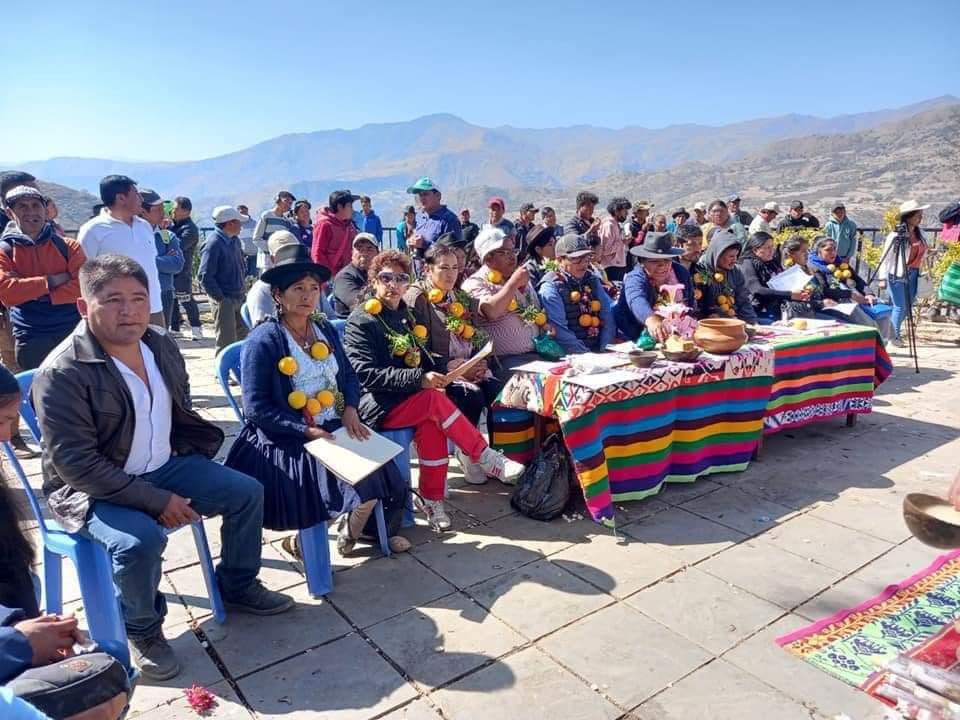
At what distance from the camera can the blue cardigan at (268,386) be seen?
2.89m

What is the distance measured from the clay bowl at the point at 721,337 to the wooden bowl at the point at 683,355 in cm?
17

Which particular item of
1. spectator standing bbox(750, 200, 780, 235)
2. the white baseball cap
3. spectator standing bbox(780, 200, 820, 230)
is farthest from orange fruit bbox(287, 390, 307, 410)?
spectator standing bbox(780, 200, 820, 230)

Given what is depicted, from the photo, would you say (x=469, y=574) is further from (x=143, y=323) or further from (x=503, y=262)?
(x=503, y=262)

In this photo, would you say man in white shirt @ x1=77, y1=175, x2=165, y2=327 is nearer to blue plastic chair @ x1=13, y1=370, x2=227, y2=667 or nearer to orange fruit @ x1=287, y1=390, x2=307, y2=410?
orange fruit @ x1=287, y1=390, x2=307, y2=410

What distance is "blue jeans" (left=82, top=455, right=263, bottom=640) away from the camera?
226 centimetres

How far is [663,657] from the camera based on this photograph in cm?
243

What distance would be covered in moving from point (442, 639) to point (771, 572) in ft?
5.33

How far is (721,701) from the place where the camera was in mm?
2199

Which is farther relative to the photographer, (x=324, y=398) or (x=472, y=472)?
(x=472, y=472)

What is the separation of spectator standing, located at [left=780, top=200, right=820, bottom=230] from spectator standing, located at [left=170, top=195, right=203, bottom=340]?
877cm

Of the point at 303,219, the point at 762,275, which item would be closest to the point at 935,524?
the point at 762,275

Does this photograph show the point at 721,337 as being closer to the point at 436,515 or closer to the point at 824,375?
the point at 824,375

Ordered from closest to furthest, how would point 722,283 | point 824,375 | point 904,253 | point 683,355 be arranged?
point 683,355 → point 824,375 → point 722,283 → point 904,253

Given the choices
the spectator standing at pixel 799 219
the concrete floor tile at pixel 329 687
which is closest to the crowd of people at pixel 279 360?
the concrete floor tile at pixel 329 687
